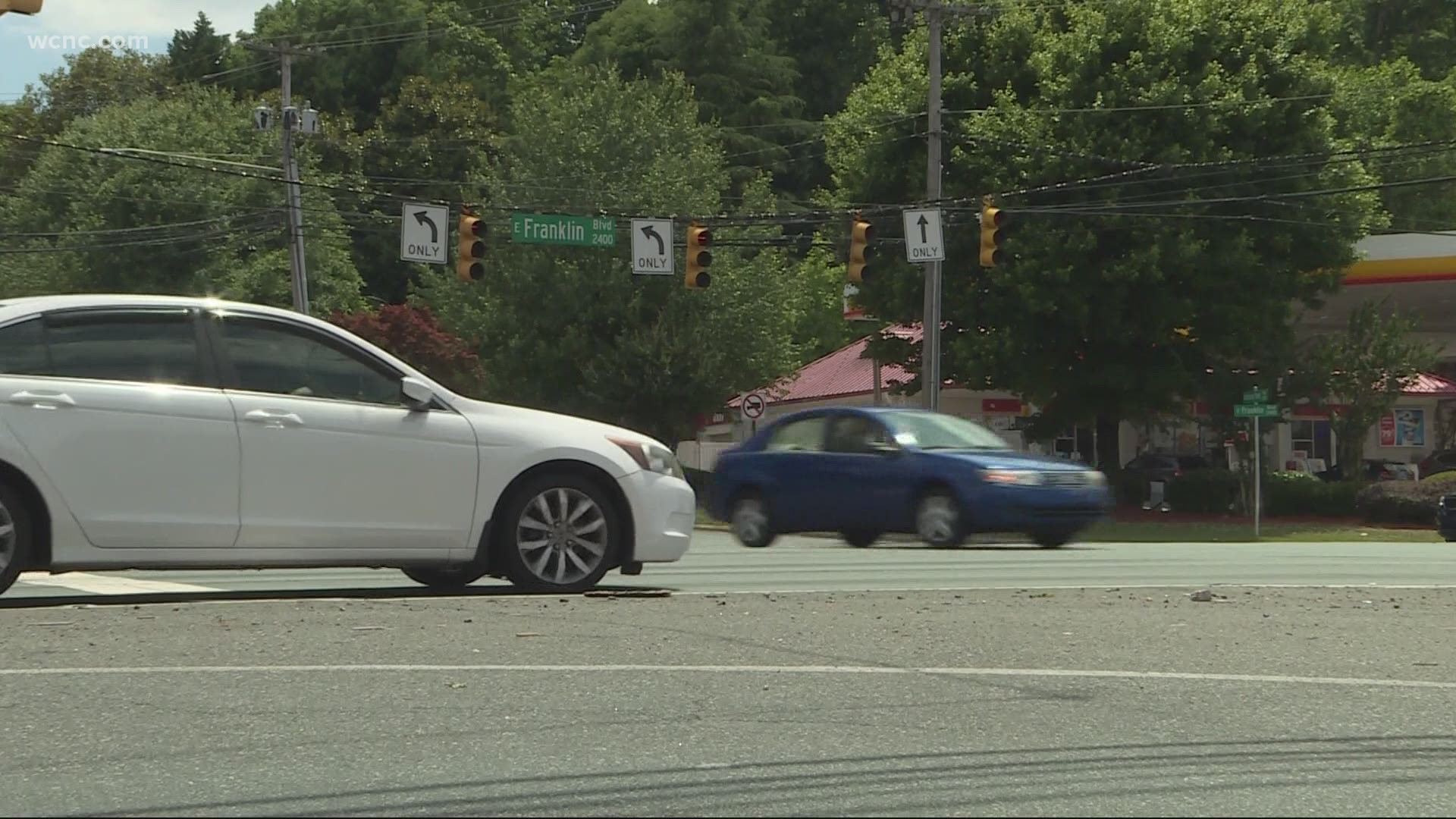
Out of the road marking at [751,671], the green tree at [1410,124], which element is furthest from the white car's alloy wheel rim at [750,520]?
the green tree at [1410,124]

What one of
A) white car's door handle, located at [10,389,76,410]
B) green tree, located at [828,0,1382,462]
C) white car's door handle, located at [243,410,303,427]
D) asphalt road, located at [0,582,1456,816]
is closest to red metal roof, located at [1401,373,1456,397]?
green tree, located at [828,0,1382,462]

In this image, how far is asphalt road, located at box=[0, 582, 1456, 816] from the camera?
18.7 feet

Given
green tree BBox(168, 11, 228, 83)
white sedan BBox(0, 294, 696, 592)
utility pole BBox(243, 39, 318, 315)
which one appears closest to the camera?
white sedan BBox(0, 294, 696, 592)

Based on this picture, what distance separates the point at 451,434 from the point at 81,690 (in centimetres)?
387

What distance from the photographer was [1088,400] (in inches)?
1734

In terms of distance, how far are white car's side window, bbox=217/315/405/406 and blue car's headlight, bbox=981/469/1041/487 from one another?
9626mm

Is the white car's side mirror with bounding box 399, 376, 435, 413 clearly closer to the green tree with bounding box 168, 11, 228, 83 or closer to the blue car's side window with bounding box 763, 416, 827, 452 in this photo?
the blue car's side window with bounding box 763, 416, 827, 452

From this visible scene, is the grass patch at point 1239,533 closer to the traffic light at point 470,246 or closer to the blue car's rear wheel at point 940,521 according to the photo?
the traffic light at point 470,246

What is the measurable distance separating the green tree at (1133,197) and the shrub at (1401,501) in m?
3.85

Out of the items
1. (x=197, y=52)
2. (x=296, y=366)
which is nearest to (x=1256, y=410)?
(x=296, y=366)

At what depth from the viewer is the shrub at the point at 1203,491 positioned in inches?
1805

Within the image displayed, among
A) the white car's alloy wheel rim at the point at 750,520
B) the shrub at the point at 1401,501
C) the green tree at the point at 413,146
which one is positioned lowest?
the shrub at the point at 1401,501

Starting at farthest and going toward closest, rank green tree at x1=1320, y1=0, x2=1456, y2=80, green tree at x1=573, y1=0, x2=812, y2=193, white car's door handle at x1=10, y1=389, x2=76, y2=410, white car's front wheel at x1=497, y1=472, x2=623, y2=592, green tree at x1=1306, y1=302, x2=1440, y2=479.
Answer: green tree at x1=1320, y1=0, x2=1456, y2=80, green tree at x1=573, y1=0, x2=812, y2=193, green tree at x1=1306, y1=302, x2=1440, y2=479, white car's front wheel at x1=497, y1=472, x2=623, y2=592, white car's door handle at x1=10, y1=389, x2=76, y2=410

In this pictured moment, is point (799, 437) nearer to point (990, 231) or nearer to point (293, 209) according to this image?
point (990, 231)
